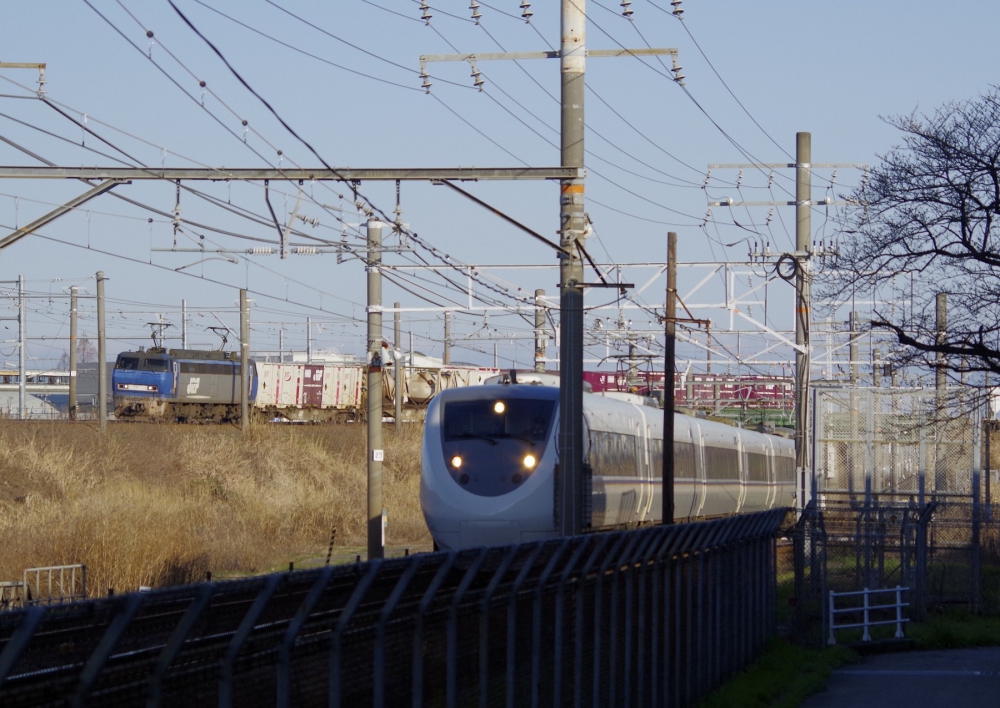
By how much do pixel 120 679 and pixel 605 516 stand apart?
15335 millimetres

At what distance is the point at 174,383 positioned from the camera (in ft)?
176

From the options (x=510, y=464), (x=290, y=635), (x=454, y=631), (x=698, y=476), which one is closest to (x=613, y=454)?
(x=510, y=464)

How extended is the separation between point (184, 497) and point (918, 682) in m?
26.0

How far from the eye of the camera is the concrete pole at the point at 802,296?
2666 cm

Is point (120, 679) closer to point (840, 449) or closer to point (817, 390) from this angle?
point (817, 390)

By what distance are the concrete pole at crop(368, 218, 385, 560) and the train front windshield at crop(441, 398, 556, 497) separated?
553 cm

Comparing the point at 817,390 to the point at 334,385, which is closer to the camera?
the point at 817,390

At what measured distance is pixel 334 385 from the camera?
58.2 meters

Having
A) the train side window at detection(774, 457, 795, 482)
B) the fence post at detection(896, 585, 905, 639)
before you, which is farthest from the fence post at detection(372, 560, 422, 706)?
the train side window at detection(774, 457, 795, 482)

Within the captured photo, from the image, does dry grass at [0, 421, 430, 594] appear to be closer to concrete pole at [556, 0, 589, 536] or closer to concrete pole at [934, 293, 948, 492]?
concrete pole at [556, 0, 589, 536]

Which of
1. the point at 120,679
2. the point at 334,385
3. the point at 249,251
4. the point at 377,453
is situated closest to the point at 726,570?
the point at 120,679

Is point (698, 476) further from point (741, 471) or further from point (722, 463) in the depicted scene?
point (741, 471)

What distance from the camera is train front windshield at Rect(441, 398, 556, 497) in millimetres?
17984

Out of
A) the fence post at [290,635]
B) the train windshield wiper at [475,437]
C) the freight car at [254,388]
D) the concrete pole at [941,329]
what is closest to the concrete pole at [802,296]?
the concrete pole at [941,329]
